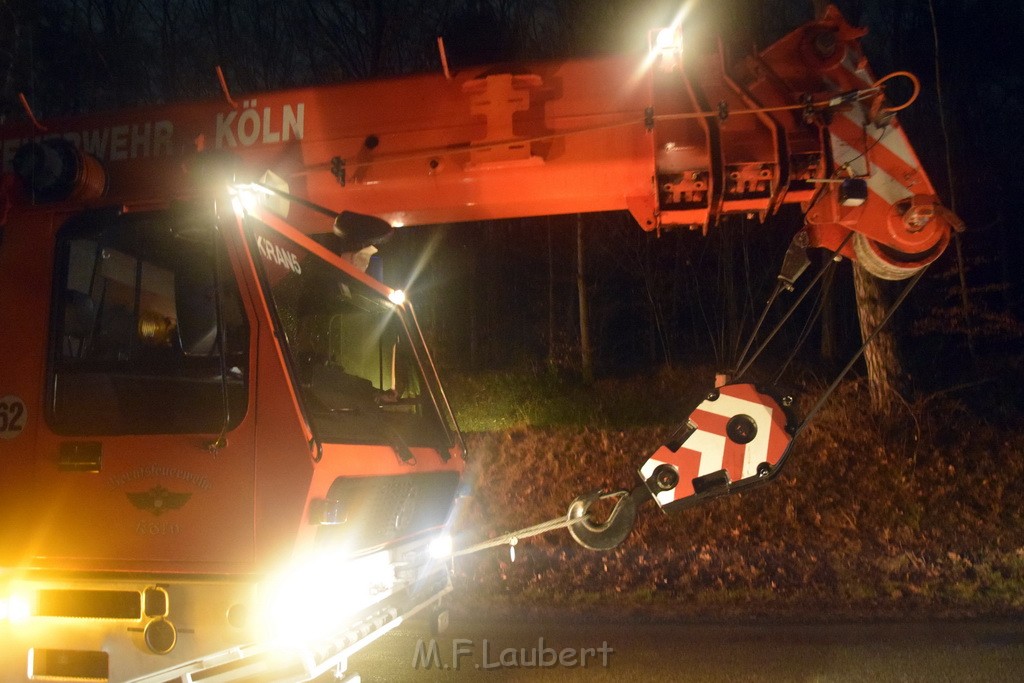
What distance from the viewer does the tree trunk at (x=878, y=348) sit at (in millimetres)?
9977

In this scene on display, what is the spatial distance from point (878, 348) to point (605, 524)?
25.0 ft

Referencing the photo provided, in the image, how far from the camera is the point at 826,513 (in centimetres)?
872

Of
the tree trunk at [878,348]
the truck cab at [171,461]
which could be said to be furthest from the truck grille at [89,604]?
the tree trunk at [878,348]

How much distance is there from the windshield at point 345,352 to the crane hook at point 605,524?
882 mm

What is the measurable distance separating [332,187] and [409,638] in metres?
3.28

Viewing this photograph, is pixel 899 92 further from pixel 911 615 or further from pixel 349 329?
pixel 911 615

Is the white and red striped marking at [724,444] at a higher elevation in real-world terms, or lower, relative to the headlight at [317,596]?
higher

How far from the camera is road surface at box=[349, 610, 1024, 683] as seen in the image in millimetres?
4680

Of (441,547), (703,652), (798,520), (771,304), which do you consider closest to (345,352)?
(441,547)

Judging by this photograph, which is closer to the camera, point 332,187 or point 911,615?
point 332,187

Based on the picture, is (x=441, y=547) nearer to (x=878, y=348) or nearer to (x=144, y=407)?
(x=144, y=407)

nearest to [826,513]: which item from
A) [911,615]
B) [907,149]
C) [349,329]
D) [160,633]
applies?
[911,615]

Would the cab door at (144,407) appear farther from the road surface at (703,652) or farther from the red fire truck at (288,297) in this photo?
the road surface at (703,652)

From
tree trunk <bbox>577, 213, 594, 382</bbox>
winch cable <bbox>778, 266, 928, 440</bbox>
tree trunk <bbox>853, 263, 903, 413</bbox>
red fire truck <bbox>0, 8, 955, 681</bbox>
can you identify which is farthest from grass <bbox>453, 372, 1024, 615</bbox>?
tree trunk <bbox>577, 213, 594, 382</bbox>
